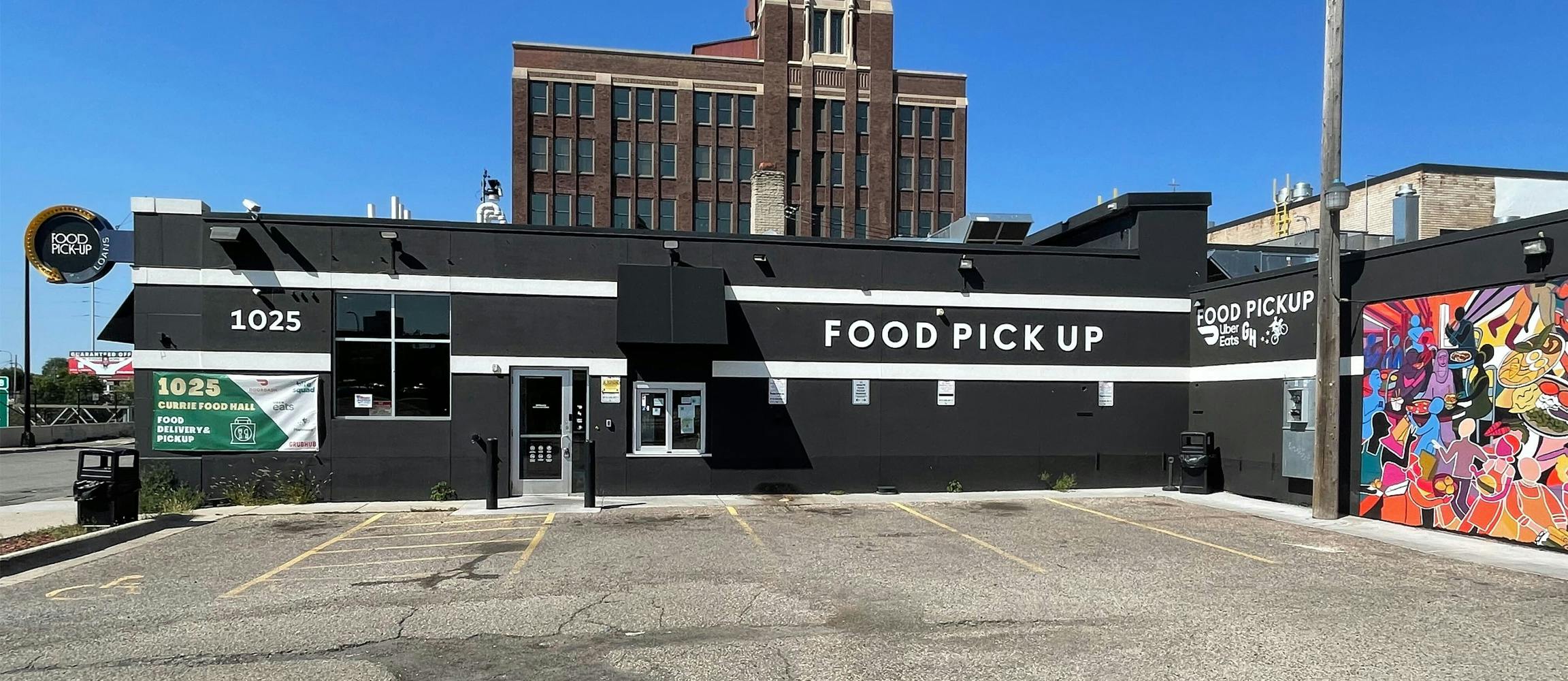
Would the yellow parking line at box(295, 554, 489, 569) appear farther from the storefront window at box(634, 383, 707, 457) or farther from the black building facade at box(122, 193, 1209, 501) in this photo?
the storefront window at box(634, 383, 707, 457)

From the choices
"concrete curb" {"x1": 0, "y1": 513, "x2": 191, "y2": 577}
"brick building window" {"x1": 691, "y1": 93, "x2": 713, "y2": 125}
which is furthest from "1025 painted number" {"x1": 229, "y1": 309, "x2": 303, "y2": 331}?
"brick building window" {"x1": 691, "y1": 93, "x2": 713, "y2": 125}

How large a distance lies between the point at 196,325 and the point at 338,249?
2511 mm

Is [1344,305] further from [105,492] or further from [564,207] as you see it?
[564,207]

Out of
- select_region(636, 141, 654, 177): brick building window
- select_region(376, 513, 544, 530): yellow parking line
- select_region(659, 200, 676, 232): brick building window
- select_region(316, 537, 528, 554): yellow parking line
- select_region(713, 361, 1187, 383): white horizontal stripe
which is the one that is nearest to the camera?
select_region(316, 537, 528, 554): yellow parking line

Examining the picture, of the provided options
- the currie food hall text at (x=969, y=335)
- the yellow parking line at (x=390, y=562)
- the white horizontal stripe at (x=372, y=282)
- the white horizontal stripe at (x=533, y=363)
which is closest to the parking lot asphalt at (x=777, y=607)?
the yellow parking line at (x=390, y=562)

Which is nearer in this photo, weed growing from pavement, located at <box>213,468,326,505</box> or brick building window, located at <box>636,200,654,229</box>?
weed growing from pavement, located at <box>213,468,326,505</box>

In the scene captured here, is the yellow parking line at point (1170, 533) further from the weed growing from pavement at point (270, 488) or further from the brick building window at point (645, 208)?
the brick building window at point (645, 208)

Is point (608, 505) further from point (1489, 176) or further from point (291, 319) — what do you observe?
point (1489, 176)

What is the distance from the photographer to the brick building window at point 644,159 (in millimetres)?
54938

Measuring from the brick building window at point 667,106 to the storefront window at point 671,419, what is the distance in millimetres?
42554

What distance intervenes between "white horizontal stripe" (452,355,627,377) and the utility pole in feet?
36.2

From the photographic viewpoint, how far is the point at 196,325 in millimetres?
14508

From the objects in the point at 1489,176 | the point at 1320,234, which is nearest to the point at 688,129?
the point at 1489,176

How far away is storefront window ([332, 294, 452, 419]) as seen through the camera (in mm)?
14977
